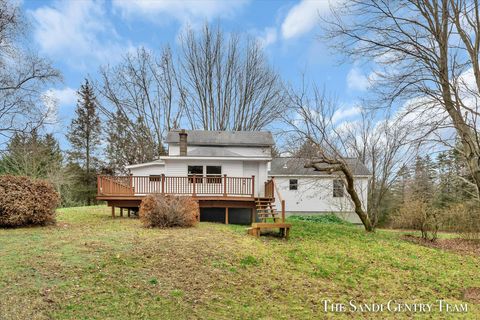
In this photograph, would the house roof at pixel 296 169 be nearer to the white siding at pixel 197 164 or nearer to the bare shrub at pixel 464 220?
the white siding at pixel 197 164

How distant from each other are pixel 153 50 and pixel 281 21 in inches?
720

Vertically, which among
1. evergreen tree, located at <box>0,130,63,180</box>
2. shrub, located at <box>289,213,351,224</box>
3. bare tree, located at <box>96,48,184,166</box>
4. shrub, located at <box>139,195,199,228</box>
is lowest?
shrub, located at <box>289,213,351,224</box>

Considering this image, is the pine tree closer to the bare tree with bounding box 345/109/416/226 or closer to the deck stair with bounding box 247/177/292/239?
the deck stair with bounding box 247/177/292/239

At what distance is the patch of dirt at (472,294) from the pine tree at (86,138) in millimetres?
30977

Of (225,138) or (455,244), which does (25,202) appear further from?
(455,244)

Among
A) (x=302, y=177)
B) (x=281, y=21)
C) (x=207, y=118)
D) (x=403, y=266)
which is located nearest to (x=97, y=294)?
(x=403, y=266)

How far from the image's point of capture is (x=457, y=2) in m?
9.09

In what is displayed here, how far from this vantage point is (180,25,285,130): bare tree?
31.8 meters

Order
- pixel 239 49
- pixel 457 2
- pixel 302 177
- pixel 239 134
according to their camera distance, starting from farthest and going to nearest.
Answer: pixel 239 49 < pixel 302 177 < pixel 239 134 < pixel 457 2

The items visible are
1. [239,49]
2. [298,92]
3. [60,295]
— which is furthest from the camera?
[239,49]

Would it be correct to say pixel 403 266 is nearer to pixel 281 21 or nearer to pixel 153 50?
pixel 281 21

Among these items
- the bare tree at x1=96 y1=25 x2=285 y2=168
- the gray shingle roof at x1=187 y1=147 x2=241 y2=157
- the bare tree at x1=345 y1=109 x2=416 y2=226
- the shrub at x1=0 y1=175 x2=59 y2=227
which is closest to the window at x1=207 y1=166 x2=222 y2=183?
the gray shingle roof at x1=187 y1=147 x2=241 y2=157

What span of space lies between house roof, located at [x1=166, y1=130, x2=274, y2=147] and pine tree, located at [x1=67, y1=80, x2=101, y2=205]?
15618mm

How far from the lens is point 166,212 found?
1173 cm
